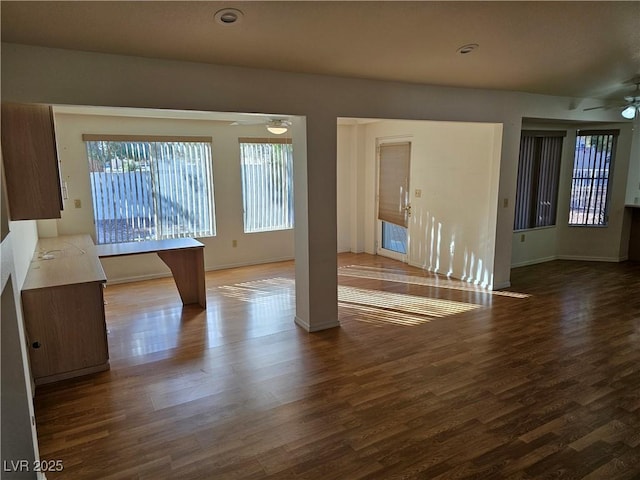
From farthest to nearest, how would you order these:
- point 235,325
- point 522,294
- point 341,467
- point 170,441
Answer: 1. point 522,294
2. point 235,325
3. point 170,441
4. point 341,467

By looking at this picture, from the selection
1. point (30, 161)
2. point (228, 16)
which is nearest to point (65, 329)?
point (30, 161)

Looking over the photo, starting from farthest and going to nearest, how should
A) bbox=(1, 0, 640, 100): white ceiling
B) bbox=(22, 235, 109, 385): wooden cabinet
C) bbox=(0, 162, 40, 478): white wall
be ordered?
bbox=(22, 235, 109, 385): wooden cabinet
bbox=(1, 0, 640, 100): white ceiling
bbox=(0, 162, 40, 478): white wall

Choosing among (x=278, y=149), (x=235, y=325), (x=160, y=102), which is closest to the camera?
(x=160, y=102)

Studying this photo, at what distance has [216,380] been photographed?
318 centimetres

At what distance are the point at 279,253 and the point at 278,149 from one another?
5.96 feet

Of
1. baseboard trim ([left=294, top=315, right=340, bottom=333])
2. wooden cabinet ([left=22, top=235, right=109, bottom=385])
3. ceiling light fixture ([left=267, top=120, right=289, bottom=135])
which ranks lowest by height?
baseboard trim ([left=294, top=315, right=340, bottom=333])

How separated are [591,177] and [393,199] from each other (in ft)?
10.7

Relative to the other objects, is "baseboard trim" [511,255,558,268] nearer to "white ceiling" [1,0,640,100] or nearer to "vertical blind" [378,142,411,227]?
"vertical blind" [378,142,411,227]

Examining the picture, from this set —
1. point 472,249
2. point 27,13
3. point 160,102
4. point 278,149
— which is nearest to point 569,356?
point 472,249

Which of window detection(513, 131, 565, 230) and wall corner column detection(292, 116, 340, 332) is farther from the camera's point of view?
window detection(513, 131, 565, 230)

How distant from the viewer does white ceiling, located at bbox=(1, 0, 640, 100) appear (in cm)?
243

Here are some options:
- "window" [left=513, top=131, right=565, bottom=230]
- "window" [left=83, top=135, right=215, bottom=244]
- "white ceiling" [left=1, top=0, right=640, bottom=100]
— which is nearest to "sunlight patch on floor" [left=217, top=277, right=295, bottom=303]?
"window" [left=83, top=135, right=215, bottom=244]

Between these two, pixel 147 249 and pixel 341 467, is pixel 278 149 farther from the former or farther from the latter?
pixel 341 467

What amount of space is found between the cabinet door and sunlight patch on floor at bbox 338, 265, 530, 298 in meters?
3.69
